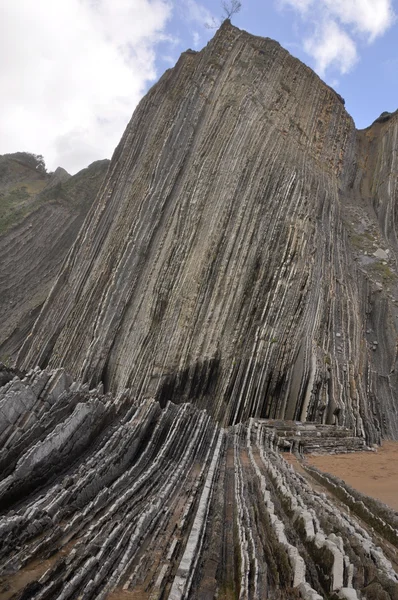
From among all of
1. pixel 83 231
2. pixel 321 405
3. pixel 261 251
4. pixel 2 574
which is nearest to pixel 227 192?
pixel 261 251

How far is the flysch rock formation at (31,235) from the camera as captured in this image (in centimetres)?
2897

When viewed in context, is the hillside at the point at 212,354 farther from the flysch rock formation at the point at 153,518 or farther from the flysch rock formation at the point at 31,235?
the flysch rock formation at the point at 31,235

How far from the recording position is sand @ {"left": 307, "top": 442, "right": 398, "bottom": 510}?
8.00m

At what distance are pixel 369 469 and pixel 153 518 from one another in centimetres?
687

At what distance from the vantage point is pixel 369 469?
34.5 feet

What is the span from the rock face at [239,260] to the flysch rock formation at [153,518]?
7126mm

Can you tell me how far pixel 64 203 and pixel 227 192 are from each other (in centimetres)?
2066

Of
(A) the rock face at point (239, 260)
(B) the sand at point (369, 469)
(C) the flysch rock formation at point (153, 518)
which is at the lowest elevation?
(C) the flysch rock formation at point (153, 518)

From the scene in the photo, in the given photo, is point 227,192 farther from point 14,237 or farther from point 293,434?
point 14,237

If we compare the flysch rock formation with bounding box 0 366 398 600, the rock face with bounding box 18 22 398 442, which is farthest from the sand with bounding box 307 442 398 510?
the rock face with bounding box 18 22 398 442

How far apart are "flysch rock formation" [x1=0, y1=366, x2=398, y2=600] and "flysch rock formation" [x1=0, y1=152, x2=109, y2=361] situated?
19183 millimetres

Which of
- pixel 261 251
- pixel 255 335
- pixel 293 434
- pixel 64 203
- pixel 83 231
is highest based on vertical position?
pixel 64 203

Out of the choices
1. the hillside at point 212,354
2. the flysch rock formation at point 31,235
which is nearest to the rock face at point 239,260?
the hillside at point 212,354

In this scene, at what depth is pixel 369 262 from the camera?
78.1 feet
